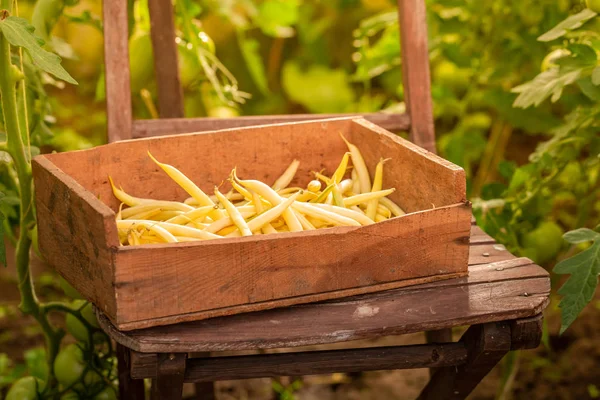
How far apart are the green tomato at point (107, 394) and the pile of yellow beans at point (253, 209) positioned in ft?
2.02

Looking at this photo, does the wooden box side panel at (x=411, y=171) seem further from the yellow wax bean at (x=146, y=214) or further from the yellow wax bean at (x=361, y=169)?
the yellow wax bean at (x=146, y=214)

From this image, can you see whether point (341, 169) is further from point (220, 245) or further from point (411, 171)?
point (220, 245)

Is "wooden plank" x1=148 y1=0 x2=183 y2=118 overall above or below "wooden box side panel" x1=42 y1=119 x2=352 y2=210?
above

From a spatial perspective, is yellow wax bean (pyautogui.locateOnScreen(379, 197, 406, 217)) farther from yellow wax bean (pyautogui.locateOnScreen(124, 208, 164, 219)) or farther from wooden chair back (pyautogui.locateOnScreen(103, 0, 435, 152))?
yellow wax bean (pyautogui.locateOnScreen(124, 208, 164, 219))

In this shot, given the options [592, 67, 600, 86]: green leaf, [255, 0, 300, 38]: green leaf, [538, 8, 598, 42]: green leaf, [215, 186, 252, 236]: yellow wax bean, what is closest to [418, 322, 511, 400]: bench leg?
[215, 186, 252, 236]: yellow wax bean

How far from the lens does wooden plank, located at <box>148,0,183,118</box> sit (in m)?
2.26

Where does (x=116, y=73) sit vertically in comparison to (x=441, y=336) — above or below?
above

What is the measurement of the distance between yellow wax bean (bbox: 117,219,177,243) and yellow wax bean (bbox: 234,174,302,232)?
21cm

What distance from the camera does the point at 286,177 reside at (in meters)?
1.89

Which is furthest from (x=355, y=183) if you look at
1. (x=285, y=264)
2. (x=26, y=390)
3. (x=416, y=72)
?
(x=26, y=390)

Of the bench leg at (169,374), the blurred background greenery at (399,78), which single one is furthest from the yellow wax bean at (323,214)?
the blurred background greenery at (399,78)

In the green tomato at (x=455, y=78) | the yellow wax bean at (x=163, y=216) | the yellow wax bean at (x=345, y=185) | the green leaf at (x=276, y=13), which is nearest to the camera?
the yellow wax bean at (x=163, y=216)

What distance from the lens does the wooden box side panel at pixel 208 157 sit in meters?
1.73

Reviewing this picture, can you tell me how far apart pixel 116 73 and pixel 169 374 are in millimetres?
Result: 801
